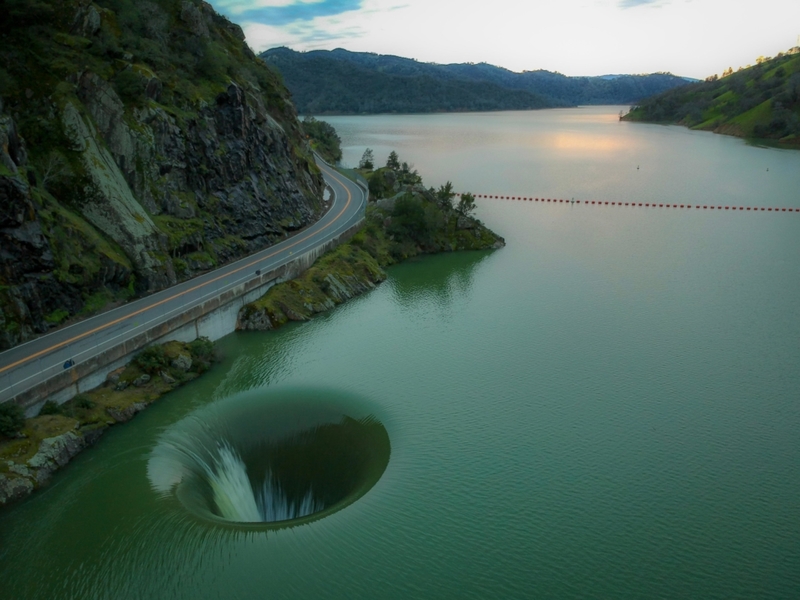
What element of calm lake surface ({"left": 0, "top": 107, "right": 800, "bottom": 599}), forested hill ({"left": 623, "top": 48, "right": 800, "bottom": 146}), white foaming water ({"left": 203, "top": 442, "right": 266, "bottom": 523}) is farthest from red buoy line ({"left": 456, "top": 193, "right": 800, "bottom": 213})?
forested hill ({"left": 623, "top": 48, "right": 800, "bottom": 146})

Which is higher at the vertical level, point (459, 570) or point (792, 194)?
point (792, 194)

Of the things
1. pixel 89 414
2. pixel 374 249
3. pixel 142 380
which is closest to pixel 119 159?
pixel 142 380

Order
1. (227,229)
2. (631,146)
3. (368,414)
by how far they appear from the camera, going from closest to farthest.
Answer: (368,414) → (227,229) → (631,146)

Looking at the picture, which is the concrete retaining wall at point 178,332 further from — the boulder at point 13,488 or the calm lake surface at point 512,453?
the boulder at point 13,488

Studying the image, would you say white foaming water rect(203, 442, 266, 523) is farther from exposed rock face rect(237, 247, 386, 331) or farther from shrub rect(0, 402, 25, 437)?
exposed rock face rect(237, 247, 386, 331)

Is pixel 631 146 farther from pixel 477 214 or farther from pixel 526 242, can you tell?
pixel 526 242

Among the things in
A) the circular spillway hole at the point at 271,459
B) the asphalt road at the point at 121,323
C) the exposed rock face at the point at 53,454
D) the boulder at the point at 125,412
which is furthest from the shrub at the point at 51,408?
the circular spillway hole at the point at 271,459

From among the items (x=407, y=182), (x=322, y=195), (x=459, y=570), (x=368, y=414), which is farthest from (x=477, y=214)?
(x=459, y=570)
